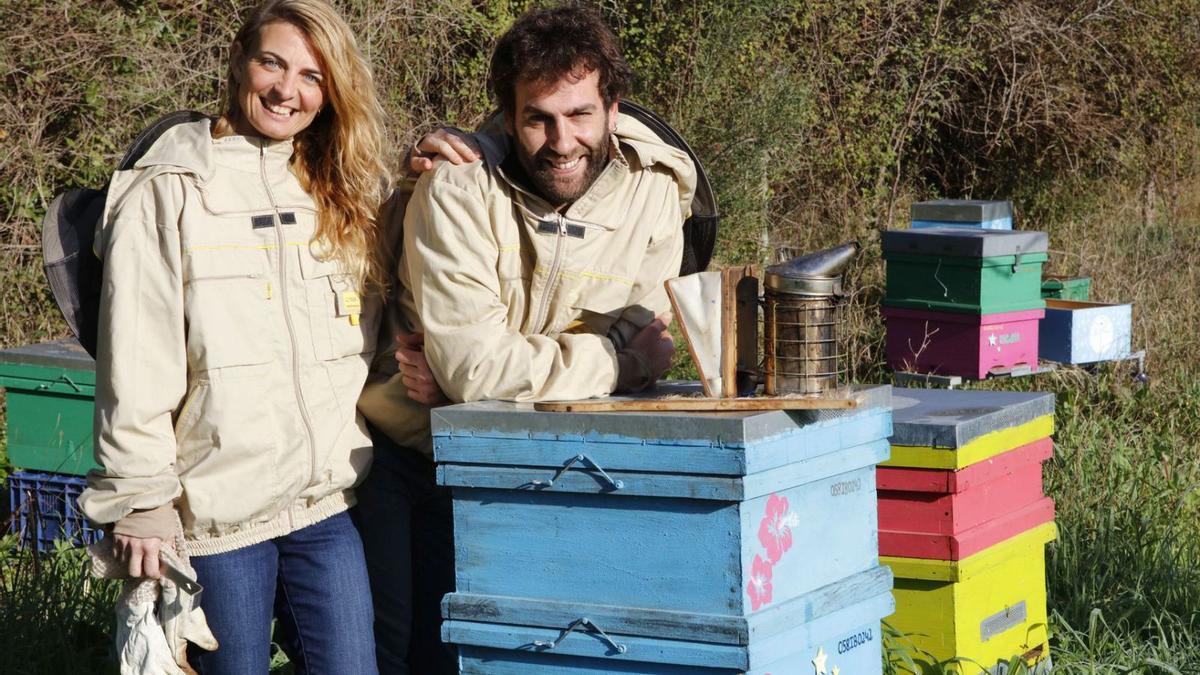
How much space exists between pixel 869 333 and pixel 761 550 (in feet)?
15.4

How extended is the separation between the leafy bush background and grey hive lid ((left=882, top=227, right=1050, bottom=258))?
664 mm

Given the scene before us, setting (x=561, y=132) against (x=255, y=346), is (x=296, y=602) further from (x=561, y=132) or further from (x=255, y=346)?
(x=561, y=132)

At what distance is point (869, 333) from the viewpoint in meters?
6.68

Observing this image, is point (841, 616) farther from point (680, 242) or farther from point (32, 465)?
point (32, 465)

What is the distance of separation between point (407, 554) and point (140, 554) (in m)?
0.55

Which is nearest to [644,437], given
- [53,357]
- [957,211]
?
[53,357]

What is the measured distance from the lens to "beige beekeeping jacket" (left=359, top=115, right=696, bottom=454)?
2348mm

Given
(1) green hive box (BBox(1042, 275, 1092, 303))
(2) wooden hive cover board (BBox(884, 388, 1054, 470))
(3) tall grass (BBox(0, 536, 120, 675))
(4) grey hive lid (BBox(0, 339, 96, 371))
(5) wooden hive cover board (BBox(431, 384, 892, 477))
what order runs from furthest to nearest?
(1) green hive box (BBox(1042, 275, 1092, 303))
(4) grey hive lid (BBox(0, 339, 96, 371))
(3) tall grass (BBox(0, 536, 120, 675))
(2) wooden hive cover board (BBox(884, 388, 1054, 470))
(5) wooden hive cover board (BBox(431, 384, 892, 477))

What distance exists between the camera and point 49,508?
13.6 feet

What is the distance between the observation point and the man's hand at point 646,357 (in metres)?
2.50

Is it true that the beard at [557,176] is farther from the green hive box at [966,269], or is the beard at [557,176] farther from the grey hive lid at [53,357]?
the green hive box at [966,269]

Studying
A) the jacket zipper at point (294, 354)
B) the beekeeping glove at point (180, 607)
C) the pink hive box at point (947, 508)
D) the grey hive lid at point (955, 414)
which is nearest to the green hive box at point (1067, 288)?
the grey hive lid at point (955, 414)

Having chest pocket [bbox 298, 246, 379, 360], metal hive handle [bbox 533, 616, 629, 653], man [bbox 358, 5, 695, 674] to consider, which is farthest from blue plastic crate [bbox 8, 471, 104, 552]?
metal hive handle [bbox 533, 616, 629, 653]

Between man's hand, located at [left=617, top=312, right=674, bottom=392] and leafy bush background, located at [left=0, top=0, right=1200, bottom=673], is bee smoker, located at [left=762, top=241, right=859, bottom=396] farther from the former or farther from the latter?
leafy bush background, located at [left=0, top=0, right=1200, bottom=673]
